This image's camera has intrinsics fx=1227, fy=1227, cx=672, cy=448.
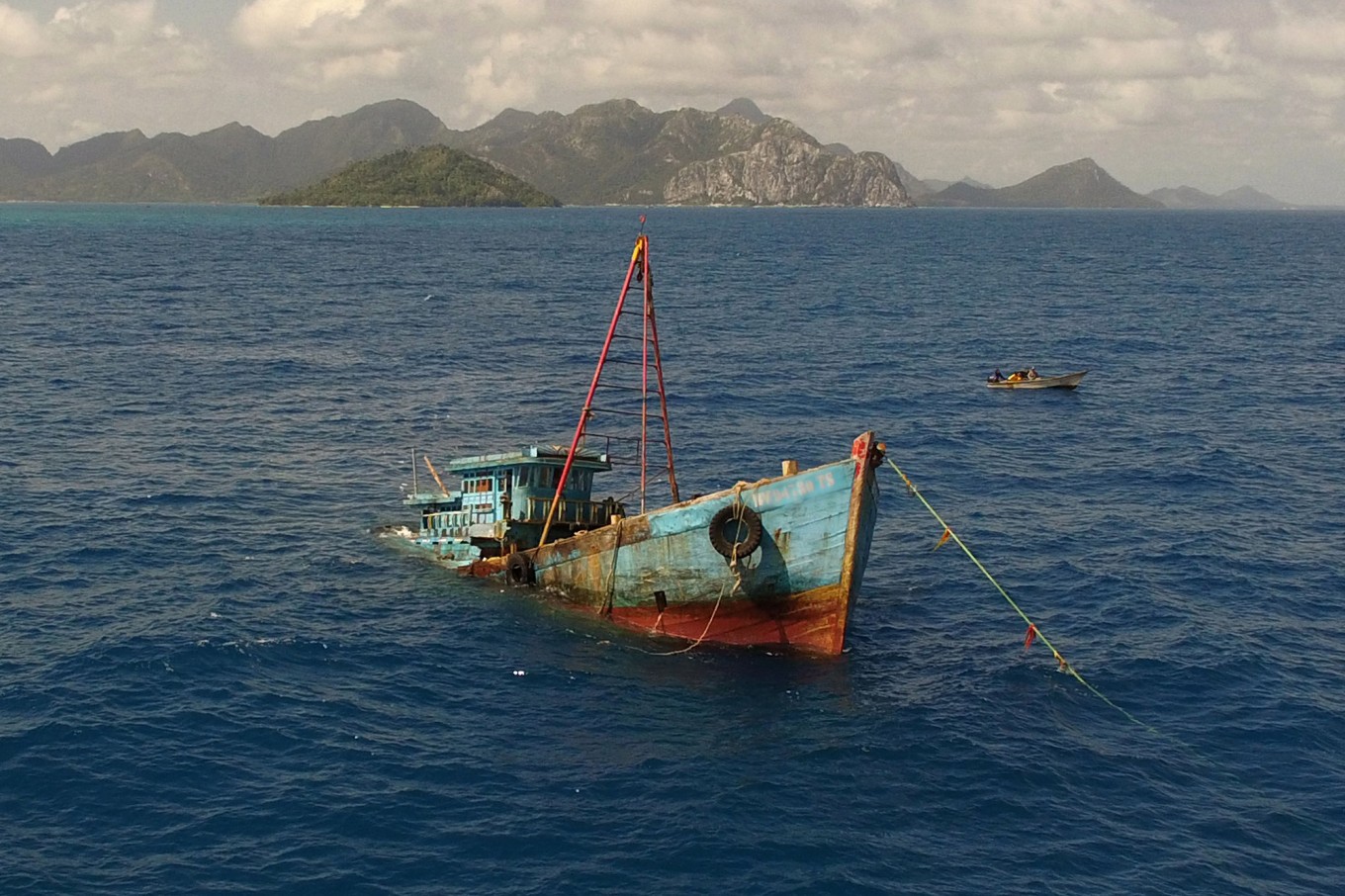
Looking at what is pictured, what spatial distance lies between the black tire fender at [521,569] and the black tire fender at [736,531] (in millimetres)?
7852

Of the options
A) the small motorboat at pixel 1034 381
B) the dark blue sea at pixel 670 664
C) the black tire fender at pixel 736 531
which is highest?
the small motorboat at pixel 1034 381

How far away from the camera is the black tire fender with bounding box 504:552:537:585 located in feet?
139

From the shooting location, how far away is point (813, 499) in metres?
37.1

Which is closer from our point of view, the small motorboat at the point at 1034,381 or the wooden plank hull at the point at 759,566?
the wooden plank hull at the point at 759,566

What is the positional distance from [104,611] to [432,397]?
3457 centimetres

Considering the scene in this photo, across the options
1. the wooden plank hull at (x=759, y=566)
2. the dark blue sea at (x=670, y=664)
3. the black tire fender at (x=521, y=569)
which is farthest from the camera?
the black tire fender at (x=521, y=569)

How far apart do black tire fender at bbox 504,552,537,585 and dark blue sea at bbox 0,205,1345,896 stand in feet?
2.51

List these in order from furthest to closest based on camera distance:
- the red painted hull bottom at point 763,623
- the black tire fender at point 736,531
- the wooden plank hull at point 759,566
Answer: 1. the red painted hull bottom at point 763,623
2. the black tire fender at point 736,531
3. the wooden plank hull at point 759,566

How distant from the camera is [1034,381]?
3046 inches

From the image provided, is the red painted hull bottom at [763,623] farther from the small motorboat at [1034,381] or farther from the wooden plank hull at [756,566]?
the small motorboat at [1034,381]

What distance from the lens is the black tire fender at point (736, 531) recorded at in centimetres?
3725

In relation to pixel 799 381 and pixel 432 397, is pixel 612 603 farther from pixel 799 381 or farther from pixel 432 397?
pixel 799 381

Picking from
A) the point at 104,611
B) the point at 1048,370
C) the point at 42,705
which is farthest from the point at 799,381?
the point at 42,705

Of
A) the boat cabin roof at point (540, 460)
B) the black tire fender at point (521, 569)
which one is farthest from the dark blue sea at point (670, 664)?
the boat cabin roof at point (540, 460)
